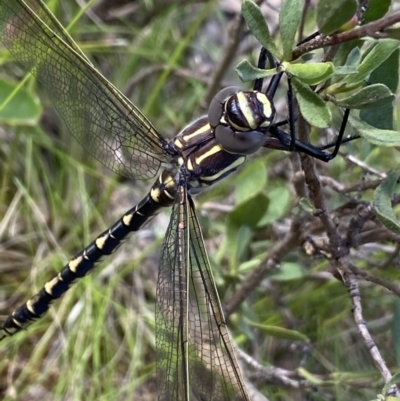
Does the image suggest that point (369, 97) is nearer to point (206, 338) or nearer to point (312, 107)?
point (312, 107)

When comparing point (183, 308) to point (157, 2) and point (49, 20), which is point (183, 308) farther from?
point (157, 2)

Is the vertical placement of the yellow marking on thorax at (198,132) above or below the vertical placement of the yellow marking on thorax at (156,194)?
above

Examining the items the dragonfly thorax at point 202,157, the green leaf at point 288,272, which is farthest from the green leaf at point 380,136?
the green leaf at point 288,272

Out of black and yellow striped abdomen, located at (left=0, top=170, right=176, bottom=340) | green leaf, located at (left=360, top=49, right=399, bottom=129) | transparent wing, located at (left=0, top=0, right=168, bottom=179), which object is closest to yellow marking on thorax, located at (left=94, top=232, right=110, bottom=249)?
black and yellow striped abdomen, located at (left=0, top=170, right=176, bottom=340)

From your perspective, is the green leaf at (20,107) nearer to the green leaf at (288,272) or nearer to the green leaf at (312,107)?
the green leaf at (288,272)

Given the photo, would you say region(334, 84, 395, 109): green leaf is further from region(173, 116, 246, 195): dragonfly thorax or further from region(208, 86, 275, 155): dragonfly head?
region(173, 116, 246, 195): dragonfly thorax

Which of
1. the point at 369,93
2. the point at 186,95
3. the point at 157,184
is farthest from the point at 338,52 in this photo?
the point at 186,95

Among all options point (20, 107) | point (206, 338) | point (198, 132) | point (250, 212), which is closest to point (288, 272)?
point (250, 212)
